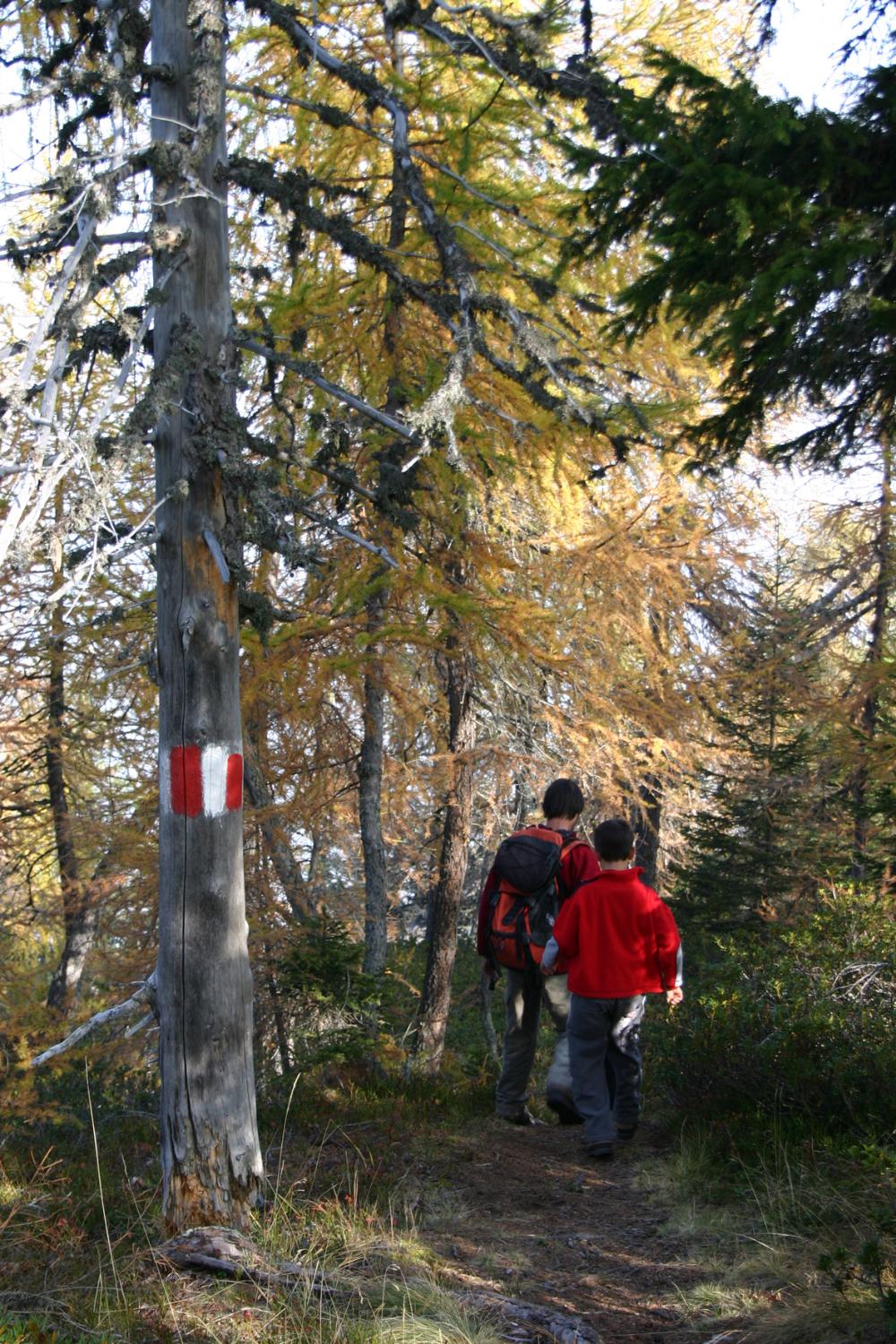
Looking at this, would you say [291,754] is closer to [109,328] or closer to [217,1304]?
[109,328]

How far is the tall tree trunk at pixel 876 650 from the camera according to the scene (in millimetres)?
13766

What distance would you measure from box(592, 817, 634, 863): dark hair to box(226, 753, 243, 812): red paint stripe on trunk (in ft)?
6.29

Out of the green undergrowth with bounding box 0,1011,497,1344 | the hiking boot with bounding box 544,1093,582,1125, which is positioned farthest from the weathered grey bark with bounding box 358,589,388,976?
the hiking boot with bounding box 544,1093,582,1125

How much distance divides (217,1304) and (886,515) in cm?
1363

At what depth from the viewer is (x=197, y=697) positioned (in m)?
5.45

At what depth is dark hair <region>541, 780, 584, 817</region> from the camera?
22.1 feet

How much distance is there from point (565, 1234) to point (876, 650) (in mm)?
11062

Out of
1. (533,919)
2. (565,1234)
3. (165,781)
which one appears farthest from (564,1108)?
(165,781)

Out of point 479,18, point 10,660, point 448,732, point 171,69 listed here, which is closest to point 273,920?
point 448,732

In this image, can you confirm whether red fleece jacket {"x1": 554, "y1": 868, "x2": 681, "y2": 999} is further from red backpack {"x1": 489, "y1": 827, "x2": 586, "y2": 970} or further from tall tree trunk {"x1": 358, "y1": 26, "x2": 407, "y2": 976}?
tall tree trunk {"x1": 358, "y1": 26, "x2": 407, "y2": 976}

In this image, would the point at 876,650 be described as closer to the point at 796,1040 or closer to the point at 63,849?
the point at 796,1040

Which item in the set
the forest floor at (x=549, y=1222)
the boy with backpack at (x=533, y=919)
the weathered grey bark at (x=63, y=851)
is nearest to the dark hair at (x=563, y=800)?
the boy with backpack at (x=533, y=919)

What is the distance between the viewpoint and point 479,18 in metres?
8.80

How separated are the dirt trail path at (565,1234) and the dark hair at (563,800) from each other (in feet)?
6.22
